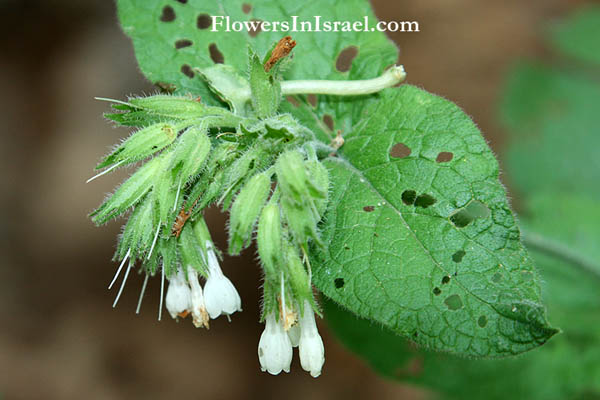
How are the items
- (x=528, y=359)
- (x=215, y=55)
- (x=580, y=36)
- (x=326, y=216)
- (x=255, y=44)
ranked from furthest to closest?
(x=580, y=36) < (x=528, y=359) < (x=215, y=55) < (x=255, y=44) < (x=326, y=216)

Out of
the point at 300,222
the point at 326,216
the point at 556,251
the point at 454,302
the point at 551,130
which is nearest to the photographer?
the point at 300,222

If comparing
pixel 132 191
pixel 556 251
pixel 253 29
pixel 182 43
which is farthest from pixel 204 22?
pixel 556 251

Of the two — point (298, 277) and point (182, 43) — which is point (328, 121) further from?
point (298, 277)

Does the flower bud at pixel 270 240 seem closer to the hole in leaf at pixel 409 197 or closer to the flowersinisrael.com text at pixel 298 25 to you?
the hole in leaf at pixel 409 197

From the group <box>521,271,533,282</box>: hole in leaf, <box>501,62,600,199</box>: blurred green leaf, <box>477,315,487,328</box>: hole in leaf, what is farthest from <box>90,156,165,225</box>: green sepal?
<box>501,62,600,199</box>: blurred green leaf

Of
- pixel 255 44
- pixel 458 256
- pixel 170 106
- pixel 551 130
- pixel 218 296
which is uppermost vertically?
pixel 551 130

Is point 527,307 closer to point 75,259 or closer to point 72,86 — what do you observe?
point 75,259

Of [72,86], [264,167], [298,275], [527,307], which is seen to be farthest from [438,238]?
[72,86]

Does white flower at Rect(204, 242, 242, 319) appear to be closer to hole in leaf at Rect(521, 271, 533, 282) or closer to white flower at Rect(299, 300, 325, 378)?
white flower at Rect(299, 300, 325, 378)
